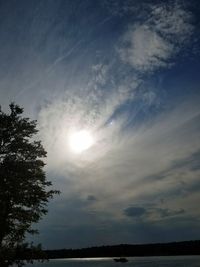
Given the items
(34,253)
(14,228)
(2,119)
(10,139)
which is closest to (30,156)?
(10,139)

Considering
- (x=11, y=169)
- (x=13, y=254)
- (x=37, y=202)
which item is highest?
(x=11, y=169)

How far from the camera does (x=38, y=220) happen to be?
81.5ft

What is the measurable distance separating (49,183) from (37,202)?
5.51 feet

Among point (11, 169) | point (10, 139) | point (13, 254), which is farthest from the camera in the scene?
point (10, 139)

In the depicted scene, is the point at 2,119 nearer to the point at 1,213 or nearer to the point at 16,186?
the point at 16,186

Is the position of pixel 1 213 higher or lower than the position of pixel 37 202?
lower

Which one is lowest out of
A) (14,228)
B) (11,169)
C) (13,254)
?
(13,254)

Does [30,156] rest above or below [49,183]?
above

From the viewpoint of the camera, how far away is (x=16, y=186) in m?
23.2

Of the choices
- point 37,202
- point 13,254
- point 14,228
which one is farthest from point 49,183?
point 13,254

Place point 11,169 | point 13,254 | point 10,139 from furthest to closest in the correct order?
1. point 10,139
2. point 11,169
3. point 13,254

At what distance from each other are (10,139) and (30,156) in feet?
6.36

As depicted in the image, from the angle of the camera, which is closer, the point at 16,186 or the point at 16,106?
the point at 16,186

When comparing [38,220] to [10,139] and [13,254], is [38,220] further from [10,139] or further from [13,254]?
[10,139]
